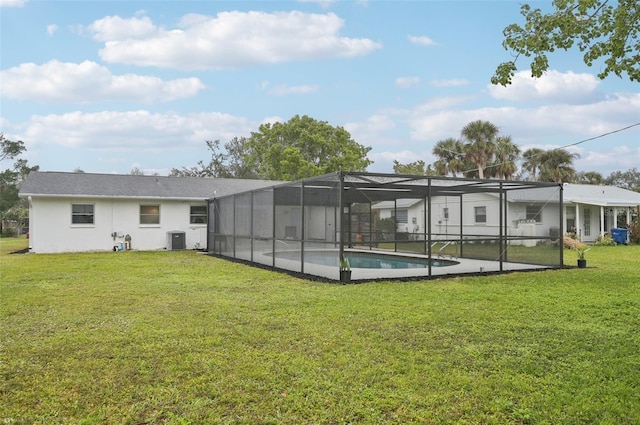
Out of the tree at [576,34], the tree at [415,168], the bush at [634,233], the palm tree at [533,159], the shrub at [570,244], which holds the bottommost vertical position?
the shrub at [570,244]

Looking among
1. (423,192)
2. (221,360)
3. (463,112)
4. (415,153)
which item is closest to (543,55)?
(221,360)

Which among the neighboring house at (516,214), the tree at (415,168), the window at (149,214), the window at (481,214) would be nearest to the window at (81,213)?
the window at (149,214)

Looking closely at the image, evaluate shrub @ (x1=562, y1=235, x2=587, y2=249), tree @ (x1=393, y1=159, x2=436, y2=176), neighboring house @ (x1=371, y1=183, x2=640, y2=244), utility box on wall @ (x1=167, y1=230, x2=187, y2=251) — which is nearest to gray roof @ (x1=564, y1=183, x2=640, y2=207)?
neighboring house @ (x1=371, y1=183, x2=640, y2=244)

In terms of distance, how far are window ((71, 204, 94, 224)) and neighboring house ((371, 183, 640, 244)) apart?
11559 mm

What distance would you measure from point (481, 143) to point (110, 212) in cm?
2181

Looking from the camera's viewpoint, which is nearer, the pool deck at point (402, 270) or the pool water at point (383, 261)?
the pool deck at point (402, 270)

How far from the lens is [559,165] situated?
102 feet

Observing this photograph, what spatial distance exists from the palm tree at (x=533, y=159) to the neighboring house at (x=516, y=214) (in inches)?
221

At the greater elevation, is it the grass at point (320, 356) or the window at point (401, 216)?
the window at point (401, 216)

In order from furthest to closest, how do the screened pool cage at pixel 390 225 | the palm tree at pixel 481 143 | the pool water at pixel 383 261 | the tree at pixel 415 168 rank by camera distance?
the tree at pixel 415 168
the palm tree at pixel 481 143
the pool water at pixel 383 261
the screened pool cage at pixel 390 225

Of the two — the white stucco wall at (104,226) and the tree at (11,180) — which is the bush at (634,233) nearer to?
the white stucco wall at (104,226)

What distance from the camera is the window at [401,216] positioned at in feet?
55.8

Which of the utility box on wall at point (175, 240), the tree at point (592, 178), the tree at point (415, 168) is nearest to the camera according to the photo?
the utility box on wall at point (175, 240)

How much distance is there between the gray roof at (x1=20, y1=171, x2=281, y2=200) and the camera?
1880 centimetres
